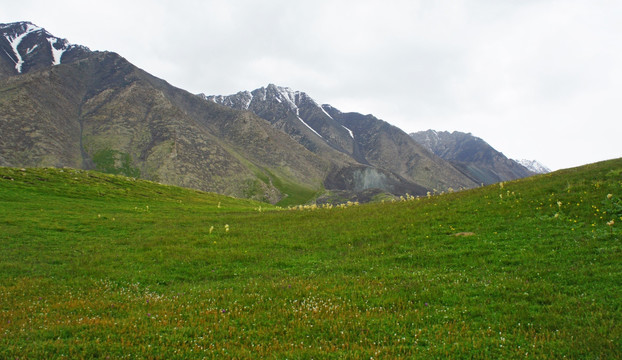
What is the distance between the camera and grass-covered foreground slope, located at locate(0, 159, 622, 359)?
8.02 meters

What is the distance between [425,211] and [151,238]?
22548 millimetres

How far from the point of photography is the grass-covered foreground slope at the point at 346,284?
8.02 m

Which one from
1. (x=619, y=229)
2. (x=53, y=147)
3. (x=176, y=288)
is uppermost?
(x=53, y=147)

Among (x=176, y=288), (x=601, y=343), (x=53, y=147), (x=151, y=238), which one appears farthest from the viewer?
(x=53, y=147)

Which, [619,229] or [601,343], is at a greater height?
[619,229]

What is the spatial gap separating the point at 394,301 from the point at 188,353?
256 inches

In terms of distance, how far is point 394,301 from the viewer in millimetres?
10766

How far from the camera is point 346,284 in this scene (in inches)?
504

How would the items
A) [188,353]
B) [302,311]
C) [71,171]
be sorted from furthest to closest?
[71,171]
[302,311]
[188,353]

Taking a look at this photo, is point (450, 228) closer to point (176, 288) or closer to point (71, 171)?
point (176, 288)

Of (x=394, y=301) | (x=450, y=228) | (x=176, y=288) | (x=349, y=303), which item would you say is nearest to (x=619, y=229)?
(x=450, y=228)

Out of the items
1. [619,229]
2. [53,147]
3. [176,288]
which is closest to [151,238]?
[176,288]

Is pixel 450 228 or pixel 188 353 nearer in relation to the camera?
pixel 188 353

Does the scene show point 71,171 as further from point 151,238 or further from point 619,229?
point 619,229
